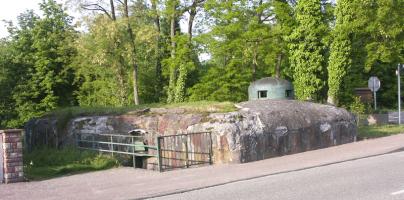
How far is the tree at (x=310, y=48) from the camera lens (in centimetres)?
2989

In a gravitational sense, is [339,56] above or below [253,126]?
above

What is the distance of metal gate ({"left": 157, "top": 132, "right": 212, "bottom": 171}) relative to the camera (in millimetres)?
15453

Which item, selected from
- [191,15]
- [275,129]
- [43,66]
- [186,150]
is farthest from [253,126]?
[43,66]

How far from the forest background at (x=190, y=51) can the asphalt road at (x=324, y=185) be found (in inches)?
647

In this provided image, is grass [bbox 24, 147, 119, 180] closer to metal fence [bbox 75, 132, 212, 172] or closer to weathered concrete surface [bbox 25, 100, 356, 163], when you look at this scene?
metal fence [bbox 75, 132, 212, 172]

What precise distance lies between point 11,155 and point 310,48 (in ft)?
71.6

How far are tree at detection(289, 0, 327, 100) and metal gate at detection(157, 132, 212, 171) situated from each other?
51.4ft

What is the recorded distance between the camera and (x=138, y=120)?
18.5m

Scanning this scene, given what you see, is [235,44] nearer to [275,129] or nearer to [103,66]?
[103,66]

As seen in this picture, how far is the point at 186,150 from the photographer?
15586 mm

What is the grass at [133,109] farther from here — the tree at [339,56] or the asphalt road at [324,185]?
the tree at [339,56]

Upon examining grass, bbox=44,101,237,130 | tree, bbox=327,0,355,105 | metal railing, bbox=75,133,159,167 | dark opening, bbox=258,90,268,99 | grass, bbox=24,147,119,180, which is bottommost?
grass, bbox=24,147,119,180

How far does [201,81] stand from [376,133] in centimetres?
1593

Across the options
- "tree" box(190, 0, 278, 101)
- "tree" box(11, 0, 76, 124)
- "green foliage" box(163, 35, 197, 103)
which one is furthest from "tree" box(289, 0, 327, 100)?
"tree" box(11, 0, 76, 124)
